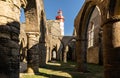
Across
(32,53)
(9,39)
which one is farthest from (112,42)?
(32,53)

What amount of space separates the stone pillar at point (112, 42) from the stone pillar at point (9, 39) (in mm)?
3450

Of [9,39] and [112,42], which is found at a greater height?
[112,42]

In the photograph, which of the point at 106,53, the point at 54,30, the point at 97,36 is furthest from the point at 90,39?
the point at 106,53

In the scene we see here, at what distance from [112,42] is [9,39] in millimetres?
3857

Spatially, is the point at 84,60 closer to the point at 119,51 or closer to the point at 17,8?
the point at 119,51

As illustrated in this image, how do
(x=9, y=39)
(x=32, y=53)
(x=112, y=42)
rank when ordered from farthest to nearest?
(x=32, y=53) → (x=112, y=42) → (x=9, y=39)

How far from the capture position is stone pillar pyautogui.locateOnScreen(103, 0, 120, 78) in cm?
733

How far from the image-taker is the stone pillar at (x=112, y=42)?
733 centimetres

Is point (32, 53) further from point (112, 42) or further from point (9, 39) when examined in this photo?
point (9, 39)

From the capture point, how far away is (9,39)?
486cm

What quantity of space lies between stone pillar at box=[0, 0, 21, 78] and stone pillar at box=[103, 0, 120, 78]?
3.45 m

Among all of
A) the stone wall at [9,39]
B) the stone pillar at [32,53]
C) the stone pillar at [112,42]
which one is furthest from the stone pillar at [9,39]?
the stone pillar at [32,53]

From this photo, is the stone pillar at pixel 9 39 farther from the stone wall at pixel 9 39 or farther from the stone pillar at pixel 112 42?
the stone pillar at pixel 112 42

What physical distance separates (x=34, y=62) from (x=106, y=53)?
479 centimetres
